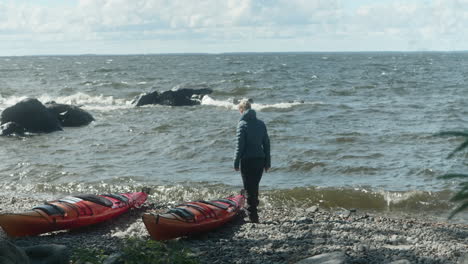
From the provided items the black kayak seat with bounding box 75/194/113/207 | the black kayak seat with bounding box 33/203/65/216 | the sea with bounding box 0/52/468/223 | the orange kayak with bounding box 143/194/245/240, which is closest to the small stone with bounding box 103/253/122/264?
the orange kayak with bounding box 143/194/245/240

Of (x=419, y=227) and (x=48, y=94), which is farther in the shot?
(x=48, y=94)

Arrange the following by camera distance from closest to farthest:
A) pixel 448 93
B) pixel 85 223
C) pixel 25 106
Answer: pixel 85 223 → pixel 25 106 → pixel 448 93

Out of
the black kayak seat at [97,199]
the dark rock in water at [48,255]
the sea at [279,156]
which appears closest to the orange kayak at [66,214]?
the black kayak seat at [97,199]

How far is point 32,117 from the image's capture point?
22375 mm

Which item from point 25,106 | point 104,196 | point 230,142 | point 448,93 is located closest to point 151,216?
point 104,196

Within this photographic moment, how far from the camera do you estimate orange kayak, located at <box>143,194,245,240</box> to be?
8.28m

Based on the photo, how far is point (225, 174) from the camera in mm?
14188

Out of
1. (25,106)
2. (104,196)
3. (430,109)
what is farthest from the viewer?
(430,109)

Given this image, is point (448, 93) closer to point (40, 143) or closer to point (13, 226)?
point (40, 143)

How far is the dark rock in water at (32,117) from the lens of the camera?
22.2 meters

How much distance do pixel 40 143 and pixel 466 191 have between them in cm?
1718

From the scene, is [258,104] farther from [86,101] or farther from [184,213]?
[184,213]

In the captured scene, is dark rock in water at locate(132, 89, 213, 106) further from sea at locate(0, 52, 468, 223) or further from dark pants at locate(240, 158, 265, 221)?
dark pants at locate(240, 158, 265, 221)

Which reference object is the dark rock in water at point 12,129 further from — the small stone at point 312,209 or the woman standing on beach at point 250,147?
the woman standing on beach at point 250,147
